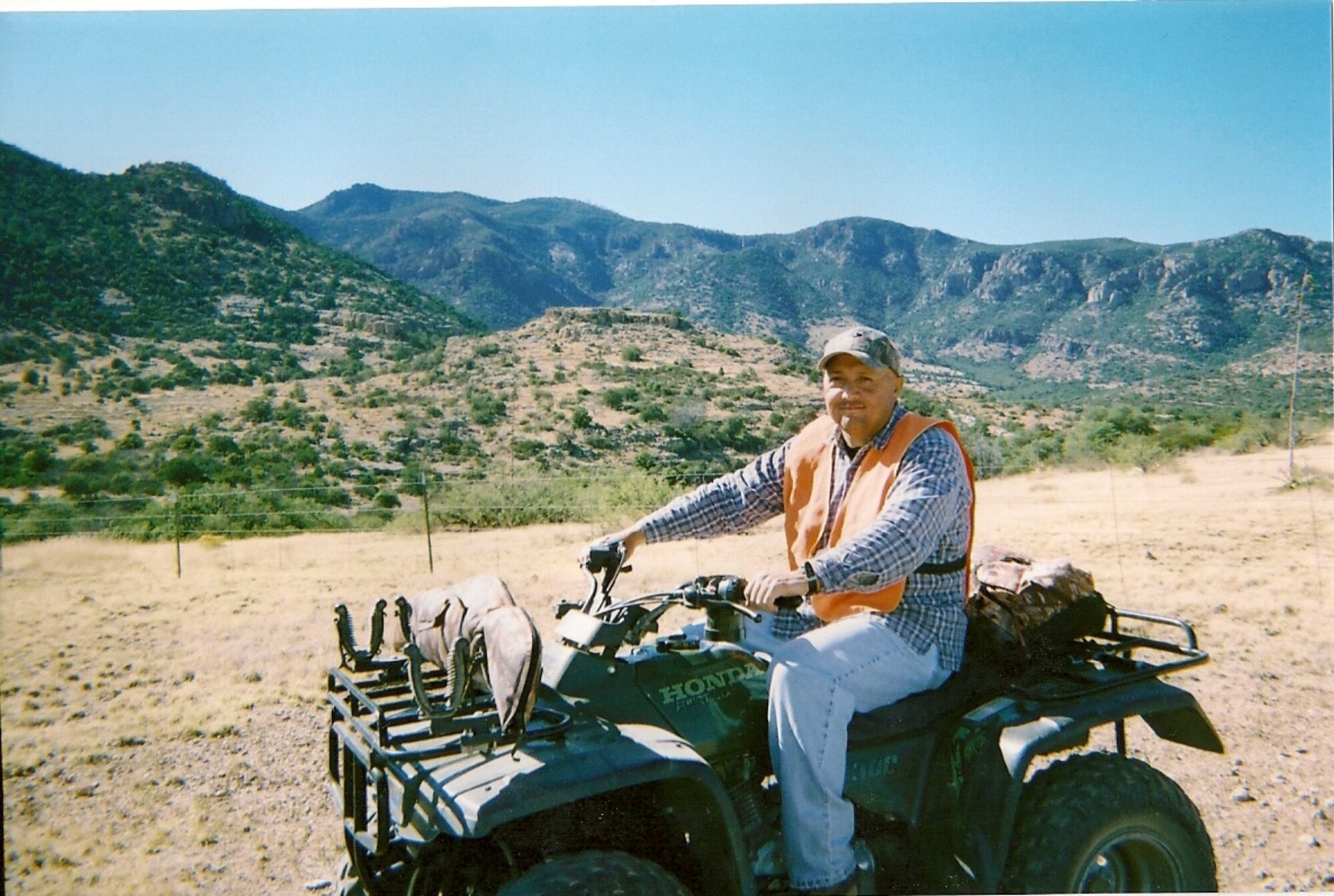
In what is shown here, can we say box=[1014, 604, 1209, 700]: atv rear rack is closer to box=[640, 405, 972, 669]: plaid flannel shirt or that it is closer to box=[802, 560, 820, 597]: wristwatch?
box=[640, 405, 972, 669]: plaid flannel shirt

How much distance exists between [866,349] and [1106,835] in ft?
5.78

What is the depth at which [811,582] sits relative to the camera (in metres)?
2.84

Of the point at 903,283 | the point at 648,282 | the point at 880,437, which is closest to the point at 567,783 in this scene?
the point at 880,437

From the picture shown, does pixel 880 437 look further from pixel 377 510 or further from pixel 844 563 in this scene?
pixel 377 510

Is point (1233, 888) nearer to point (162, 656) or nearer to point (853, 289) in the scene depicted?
point (162, 656)

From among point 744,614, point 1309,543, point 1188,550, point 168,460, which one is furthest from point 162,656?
point 168,460

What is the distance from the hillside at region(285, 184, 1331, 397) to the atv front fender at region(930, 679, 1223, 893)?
2130cm

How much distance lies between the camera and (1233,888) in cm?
408

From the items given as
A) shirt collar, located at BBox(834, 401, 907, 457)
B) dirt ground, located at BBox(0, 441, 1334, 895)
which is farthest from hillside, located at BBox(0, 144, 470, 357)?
shirt collar, located at BBox(834, 401, 907, 457)

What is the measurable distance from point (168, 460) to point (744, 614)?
2938cm

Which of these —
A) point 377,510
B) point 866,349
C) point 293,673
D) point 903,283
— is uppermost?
point 903,283

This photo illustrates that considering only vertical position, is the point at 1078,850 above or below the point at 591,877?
below

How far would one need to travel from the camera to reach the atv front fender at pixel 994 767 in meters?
3.02

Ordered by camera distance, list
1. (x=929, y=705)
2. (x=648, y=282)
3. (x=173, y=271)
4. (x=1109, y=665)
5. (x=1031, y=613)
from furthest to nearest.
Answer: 1. (x=648, y=282)
2. (x=173, y=271)
3. (x=1109, y=665)
4. (x=1031, y=613)
5. (x=929, y=705)
